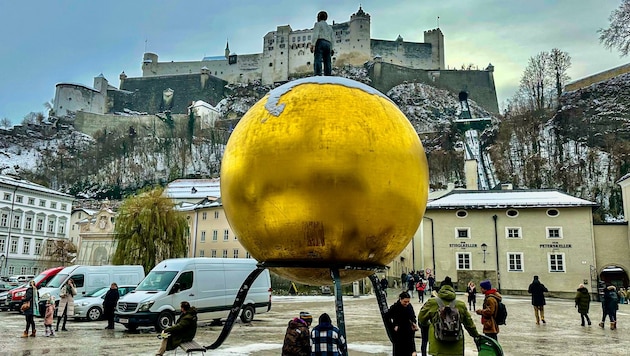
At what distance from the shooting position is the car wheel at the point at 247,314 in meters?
17.9

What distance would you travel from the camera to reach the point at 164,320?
15.7m

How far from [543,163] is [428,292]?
38772 mm

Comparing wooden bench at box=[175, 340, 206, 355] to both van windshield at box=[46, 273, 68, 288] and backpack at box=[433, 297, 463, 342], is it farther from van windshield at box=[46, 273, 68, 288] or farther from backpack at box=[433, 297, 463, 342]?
van windshield at box=[46, 273, 68, 288]

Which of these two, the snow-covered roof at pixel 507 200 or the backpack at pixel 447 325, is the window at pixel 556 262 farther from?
the backpack at pixel 447 325

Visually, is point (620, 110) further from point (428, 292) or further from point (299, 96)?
point (299, 96)

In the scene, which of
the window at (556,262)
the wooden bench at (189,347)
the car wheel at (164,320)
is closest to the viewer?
the wooden bench at (189,347)

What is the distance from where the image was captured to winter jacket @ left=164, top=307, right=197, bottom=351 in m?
9.22

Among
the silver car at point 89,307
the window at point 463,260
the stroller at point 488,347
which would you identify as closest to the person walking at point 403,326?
the stroller at point 488,347

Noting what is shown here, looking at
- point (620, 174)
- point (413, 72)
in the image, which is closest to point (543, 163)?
point (620, 174)

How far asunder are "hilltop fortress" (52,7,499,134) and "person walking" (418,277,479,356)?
106 m

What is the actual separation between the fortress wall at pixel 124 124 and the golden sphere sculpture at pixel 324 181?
111m

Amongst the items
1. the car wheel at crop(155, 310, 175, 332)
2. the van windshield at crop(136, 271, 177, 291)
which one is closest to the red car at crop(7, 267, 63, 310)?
the van windshield at crop(136, 271, 177, 291)

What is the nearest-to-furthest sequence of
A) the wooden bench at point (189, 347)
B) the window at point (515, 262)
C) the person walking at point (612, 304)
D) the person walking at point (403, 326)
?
the person walking at point (403, 326)
the wooden bench at point (189, 347)
the person walking at point (612, 304)
the window at point (515, 262)

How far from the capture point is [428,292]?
3575cm
